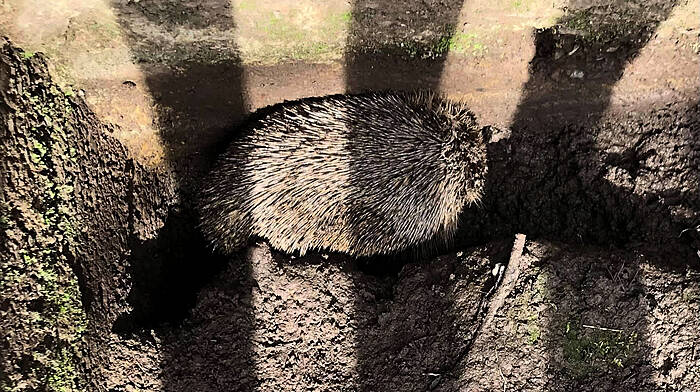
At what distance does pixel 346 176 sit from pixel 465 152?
92 cm

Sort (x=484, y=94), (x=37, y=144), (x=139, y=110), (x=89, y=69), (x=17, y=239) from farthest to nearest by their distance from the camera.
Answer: (x=484, y=94), (x=139, y=110), (x=89, y=69), (x=37, y=144), (x=17, y=239)

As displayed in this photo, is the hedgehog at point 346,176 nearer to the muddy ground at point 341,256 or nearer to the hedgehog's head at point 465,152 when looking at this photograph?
the hedgehog's head at point 465,152

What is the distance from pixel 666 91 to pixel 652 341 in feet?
6.30

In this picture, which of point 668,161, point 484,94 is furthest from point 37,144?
point 668,161

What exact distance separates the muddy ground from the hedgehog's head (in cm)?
19

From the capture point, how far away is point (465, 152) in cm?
396

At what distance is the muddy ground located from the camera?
304 cm

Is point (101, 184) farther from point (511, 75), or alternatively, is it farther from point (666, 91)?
point (666, 91)

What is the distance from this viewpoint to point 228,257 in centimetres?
382

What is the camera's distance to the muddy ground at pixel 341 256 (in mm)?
3043

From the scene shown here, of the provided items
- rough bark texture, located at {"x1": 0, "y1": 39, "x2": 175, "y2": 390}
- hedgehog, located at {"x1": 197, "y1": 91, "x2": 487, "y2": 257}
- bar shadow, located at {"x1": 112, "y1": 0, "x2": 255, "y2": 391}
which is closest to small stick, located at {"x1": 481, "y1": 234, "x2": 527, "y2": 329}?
hedgehog, located at {"x1": 197, "y1": 91, "x2": 487, "y2": 257}

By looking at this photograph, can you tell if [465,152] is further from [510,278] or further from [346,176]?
[510,278]

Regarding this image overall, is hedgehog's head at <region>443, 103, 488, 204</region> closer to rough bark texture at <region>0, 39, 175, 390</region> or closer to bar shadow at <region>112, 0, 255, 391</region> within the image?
bar shadow at <region>112, 0, 255, 391</region>

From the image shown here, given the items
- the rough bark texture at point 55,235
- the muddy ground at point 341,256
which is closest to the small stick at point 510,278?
the muddy ground at point 341,256
